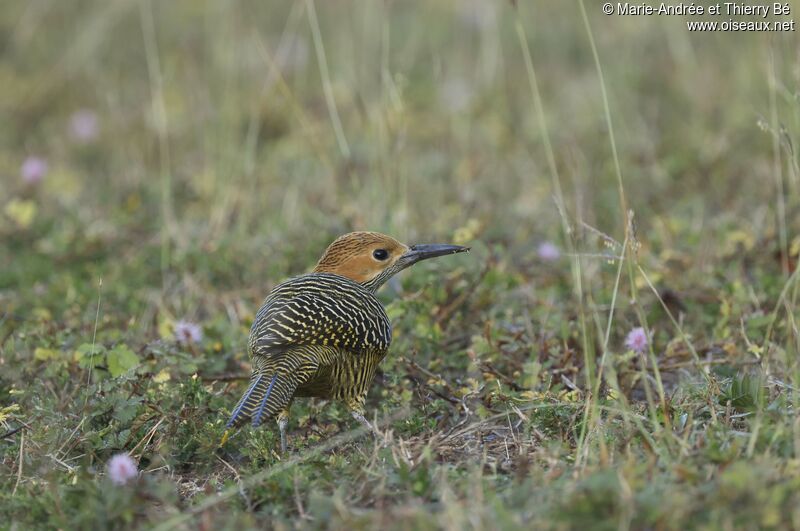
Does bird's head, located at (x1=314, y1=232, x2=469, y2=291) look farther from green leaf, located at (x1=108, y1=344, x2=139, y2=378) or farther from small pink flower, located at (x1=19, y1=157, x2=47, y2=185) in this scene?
small pink flower, located at (x1=19, y1=157, x2=47, y2=185)

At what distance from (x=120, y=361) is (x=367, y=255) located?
46.6 inches

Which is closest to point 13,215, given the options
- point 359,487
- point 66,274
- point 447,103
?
point 66,274

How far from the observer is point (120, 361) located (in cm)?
468

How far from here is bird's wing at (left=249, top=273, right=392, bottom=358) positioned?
4355 millimetres

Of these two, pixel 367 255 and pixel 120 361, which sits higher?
pixel 367 255

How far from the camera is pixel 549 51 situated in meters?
10.3

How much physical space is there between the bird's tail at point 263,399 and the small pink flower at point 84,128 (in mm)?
5279

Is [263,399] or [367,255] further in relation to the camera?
[367,255]

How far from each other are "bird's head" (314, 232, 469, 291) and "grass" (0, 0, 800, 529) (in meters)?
0.19

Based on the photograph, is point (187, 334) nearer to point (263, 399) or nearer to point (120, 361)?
point (120, 361)

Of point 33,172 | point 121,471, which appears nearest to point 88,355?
point 121,471

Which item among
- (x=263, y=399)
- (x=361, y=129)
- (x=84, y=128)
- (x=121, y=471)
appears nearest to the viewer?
(x=121, y=471)

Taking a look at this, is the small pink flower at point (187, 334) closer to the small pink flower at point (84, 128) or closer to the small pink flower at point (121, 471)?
the small pink flower at point (121, 471)

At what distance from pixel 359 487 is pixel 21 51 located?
790cm
